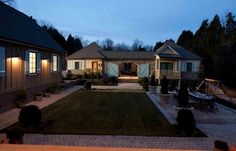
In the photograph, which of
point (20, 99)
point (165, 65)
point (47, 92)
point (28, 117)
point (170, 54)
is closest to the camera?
point (28, 117)

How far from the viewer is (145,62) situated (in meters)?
32.0

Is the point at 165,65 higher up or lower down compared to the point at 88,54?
lower down

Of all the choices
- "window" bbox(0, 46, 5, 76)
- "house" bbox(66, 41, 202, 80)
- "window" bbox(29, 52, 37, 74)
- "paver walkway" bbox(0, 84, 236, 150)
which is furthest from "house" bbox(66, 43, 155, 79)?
"paver walkway" bbox(0, 84, 236, 150)

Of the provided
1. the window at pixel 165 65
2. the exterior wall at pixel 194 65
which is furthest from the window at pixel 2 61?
the exterior wall at pixel 194 65

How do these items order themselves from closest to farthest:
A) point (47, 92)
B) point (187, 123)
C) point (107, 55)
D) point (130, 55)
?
point (187, 123) < point (47, 92) < point (107, 55) < point (130, 55)

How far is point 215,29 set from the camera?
41719 mm

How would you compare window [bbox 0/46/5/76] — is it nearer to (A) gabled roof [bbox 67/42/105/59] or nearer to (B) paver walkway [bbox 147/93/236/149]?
(B) paver walkway [bbox 147/93/236/149]

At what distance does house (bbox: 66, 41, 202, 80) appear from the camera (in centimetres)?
2941

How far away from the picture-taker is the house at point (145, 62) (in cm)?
2941

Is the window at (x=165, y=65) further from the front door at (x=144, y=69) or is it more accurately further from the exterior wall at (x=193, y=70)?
the front door at (x=144, y=69)

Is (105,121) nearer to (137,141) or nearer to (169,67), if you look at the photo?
(137,141)

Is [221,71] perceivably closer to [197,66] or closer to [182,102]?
[197,66]

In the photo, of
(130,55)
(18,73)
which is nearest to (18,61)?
(18,73)

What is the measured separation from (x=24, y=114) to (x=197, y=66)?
1053 inches
